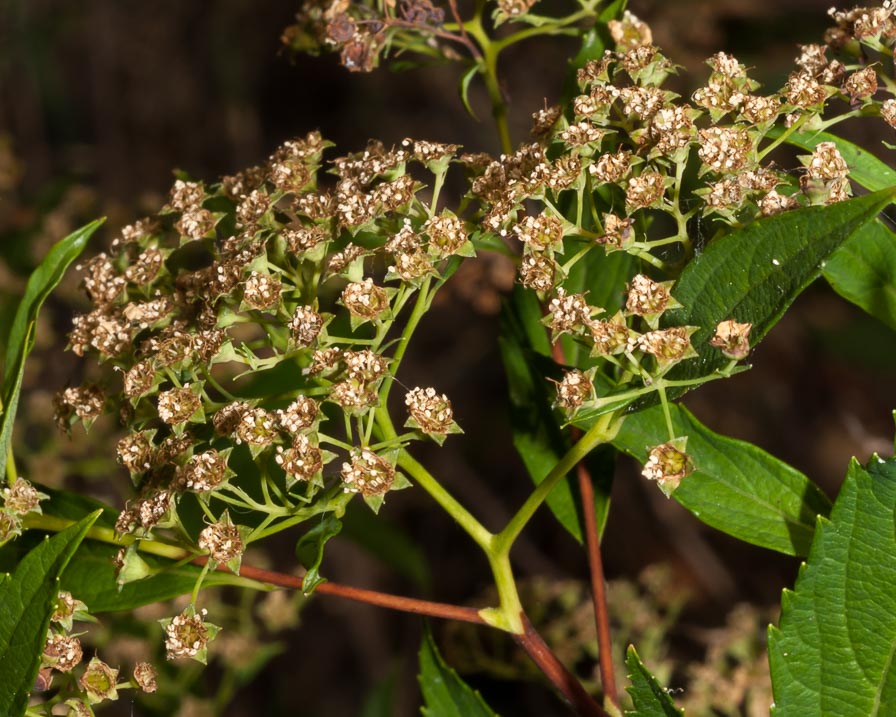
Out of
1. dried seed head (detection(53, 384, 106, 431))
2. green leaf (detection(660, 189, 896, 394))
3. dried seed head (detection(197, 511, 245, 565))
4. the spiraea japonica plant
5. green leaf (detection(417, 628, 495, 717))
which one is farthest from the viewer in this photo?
green leaf (detection(417, 628, 495, 717))

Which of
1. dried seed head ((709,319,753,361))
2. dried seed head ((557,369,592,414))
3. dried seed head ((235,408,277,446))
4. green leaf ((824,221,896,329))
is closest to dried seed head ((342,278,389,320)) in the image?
dried seed head ((235,408,277,446))

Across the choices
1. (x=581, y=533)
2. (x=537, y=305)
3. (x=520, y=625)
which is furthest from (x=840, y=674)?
(x=537, y=305)

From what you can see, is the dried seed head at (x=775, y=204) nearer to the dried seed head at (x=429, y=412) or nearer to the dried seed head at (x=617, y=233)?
the dried seed head at (x=617, y=233)

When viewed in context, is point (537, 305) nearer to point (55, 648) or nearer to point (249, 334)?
point (55, 648)

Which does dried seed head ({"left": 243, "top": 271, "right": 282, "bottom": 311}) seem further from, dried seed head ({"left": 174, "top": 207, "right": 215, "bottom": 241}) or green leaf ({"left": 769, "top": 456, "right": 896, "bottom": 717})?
green leaf ({"left": 769, "top": 456, "right": 896, "bottom": 717})

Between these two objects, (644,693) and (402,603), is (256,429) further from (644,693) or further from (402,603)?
(644,693)

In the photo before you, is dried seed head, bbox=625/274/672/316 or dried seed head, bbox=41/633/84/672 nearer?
dried seed head, bbox=625/274/672/316
